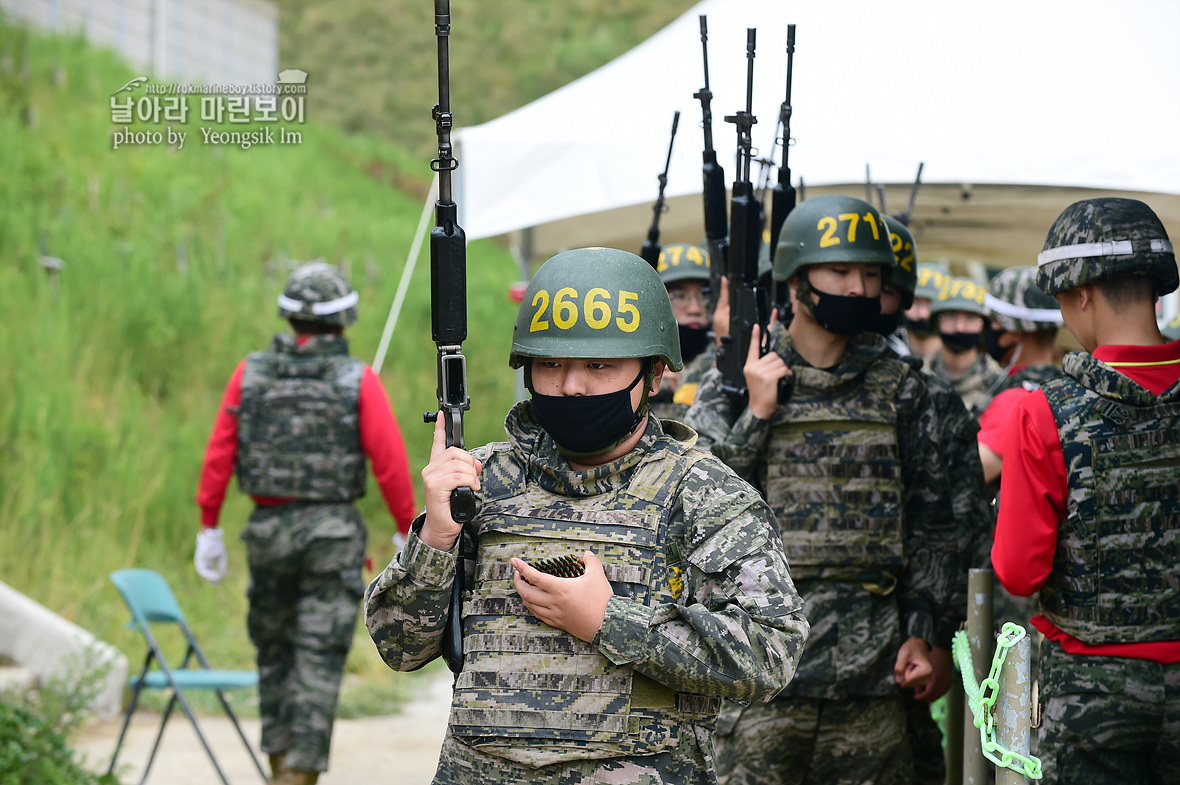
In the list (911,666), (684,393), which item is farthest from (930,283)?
(911,666)

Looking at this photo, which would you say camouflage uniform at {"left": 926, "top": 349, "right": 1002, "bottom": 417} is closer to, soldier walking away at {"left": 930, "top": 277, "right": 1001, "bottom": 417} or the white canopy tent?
soldier walking away at {"left": 930, "top": 277, "right": 1001, "bottom": 417}

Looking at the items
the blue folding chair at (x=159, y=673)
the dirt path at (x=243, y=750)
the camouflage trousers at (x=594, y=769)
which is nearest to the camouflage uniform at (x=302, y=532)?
the blue folding chair at (x=159, y=673)

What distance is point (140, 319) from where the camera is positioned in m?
11.5

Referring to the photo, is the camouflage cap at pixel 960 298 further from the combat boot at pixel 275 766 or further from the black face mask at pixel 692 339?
the combat boot at pixel 275 766

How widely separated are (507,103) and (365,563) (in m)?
27.5

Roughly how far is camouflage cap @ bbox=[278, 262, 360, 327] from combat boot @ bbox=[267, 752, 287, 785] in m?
2.28

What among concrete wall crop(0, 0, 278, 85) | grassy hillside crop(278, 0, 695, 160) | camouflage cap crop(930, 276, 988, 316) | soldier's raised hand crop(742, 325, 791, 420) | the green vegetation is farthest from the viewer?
grassy hillside crop(278, 0, 695, 160)

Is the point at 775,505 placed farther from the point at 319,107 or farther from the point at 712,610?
the point at 319,107

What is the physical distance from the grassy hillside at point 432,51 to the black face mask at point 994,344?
2465 centimetres

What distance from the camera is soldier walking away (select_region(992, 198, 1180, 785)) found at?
304cm

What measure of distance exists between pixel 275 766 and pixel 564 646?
4631 millimetres

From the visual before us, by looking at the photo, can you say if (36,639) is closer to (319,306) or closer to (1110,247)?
(319,306)

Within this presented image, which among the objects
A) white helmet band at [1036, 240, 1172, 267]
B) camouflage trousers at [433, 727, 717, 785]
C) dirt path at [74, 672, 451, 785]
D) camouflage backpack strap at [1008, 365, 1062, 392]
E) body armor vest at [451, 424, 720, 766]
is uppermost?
white helmet band at [1036, 240, 1172, 267]

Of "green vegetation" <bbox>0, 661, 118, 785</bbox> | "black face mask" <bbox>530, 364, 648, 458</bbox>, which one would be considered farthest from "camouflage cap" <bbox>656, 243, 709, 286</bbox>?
"black face mask" <bbox>530, 364, 648, 458</bbox>
